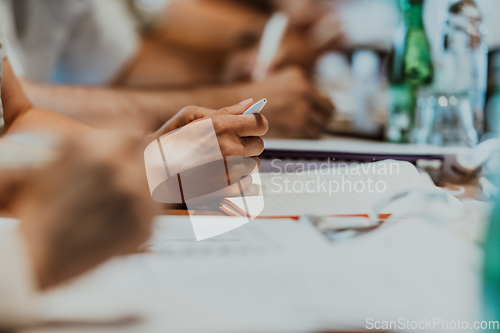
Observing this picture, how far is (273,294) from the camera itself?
0.37ft

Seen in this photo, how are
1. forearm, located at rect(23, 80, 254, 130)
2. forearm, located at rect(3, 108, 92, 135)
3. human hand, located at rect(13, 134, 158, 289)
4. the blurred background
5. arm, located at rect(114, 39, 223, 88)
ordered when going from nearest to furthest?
human hand, located at rect(13, 134, 158, 289)
forearm, located at rect(3, 108, 92, 135)
the blurred background
forearm, located at rect(23, 80, 254, 130)
arm, located at rect(114, 39, 223, 88)

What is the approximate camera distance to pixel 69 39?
0.54 meters

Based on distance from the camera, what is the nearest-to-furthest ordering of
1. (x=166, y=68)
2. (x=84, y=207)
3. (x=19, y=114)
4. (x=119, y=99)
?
(x=84, y=207), (x=19, y=114), (x=119, y=99), (x=166, y=68)

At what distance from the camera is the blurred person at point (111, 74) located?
44 centimetres

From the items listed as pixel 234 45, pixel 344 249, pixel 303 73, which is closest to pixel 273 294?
pixel 344 249

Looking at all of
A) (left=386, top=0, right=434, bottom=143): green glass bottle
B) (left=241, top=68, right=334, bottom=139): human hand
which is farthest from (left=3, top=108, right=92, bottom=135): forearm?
(left=386, top=0, right=434, bottom=143): green glass bottle

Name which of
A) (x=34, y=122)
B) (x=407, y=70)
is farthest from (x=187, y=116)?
(x=407, y=70)

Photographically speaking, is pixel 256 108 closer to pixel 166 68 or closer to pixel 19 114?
pixel 19 114

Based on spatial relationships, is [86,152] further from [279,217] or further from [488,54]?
[488,54]

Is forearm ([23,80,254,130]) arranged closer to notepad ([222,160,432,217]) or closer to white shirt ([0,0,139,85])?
white shirt ([0,0,139,85])

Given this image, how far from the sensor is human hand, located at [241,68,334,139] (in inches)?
16.8

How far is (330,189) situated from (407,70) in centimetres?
29

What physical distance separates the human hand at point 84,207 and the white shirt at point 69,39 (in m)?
0.43

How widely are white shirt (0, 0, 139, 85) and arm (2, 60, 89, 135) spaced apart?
183 millimetres
